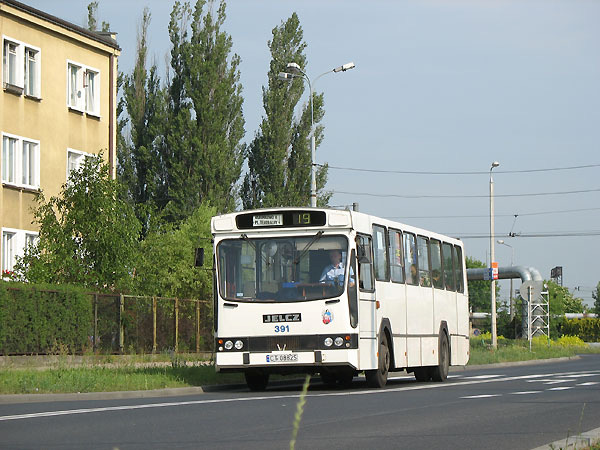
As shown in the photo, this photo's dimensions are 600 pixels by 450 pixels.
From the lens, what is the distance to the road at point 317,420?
12.3m

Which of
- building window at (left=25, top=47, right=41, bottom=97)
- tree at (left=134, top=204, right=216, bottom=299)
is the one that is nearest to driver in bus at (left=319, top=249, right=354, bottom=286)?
building window at (left=25, top=47, right=41, bottom=97)

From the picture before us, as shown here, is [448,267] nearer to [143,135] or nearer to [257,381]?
[257,381]

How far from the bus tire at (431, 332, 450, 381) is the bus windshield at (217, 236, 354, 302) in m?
6.00

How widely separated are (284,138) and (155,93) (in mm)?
7087

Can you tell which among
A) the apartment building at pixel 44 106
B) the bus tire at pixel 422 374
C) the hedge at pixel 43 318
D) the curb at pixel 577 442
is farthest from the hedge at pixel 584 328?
the curb at pixel 577 442

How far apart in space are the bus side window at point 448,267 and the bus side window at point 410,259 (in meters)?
2.53

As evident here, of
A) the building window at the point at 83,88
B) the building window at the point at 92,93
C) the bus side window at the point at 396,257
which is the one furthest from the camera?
the building window at the point at 92,93

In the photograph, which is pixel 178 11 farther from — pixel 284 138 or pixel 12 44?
pixel 12 44

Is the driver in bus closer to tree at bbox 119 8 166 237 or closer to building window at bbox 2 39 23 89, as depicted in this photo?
building window at bbox 2 39 23 89

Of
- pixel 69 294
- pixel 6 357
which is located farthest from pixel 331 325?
pixel 69 294

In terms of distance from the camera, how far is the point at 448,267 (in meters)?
28.9

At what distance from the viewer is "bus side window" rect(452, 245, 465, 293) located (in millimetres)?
29766

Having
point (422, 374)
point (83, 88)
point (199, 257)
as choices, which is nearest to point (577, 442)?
point (199, 257)

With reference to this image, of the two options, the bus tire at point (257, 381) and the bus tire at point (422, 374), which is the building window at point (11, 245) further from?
the bus tire at point (257, 381)
